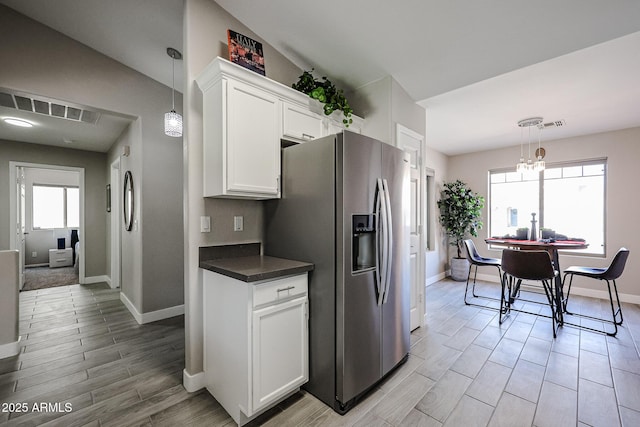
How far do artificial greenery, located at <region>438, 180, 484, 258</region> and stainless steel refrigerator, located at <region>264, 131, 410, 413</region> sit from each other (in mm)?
3478

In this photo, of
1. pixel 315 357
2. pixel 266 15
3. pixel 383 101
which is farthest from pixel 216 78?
pixel 315 357

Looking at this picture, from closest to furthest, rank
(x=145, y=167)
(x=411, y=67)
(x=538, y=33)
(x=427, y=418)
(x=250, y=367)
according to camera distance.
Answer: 1. (x=250, y=367)
2. (x=427, y=418)
3. (x=538, y=33)
4. (x=411, y=67)
5. (x=145, y=167)

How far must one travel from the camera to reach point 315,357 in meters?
1.92

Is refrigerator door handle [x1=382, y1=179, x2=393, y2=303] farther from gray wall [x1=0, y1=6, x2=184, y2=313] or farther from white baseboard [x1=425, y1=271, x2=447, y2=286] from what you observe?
white baseboard [x1=425, y1=271, x2=447, y2=286]

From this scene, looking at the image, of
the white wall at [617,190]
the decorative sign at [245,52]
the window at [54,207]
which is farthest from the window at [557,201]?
the window at [54,207]

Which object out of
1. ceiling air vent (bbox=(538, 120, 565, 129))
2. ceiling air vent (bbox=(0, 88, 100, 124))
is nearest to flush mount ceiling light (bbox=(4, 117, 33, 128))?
ceiling air vent (bbox=(0, 88, 100, 124))

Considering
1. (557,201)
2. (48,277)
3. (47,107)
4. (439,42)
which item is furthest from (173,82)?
(557,201)

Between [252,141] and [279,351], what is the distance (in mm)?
1459

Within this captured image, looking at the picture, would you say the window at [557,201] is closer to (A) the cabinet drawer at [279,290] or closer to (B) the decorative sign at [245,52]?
(A) the cabinet drawer at [279,290]

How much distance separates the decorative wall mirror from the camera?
11.9 ft

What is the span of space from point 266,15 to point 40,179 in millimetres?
8159

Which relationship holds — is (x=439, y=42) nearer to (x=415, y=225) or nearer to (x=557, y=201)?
(x=415, y=225)

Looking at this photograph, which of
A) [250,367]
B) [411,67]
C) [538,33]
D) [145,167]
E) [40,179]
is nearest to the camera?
[250,367]

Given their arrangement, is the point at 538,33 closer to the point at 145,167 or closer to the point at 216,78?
the point at 216,78
